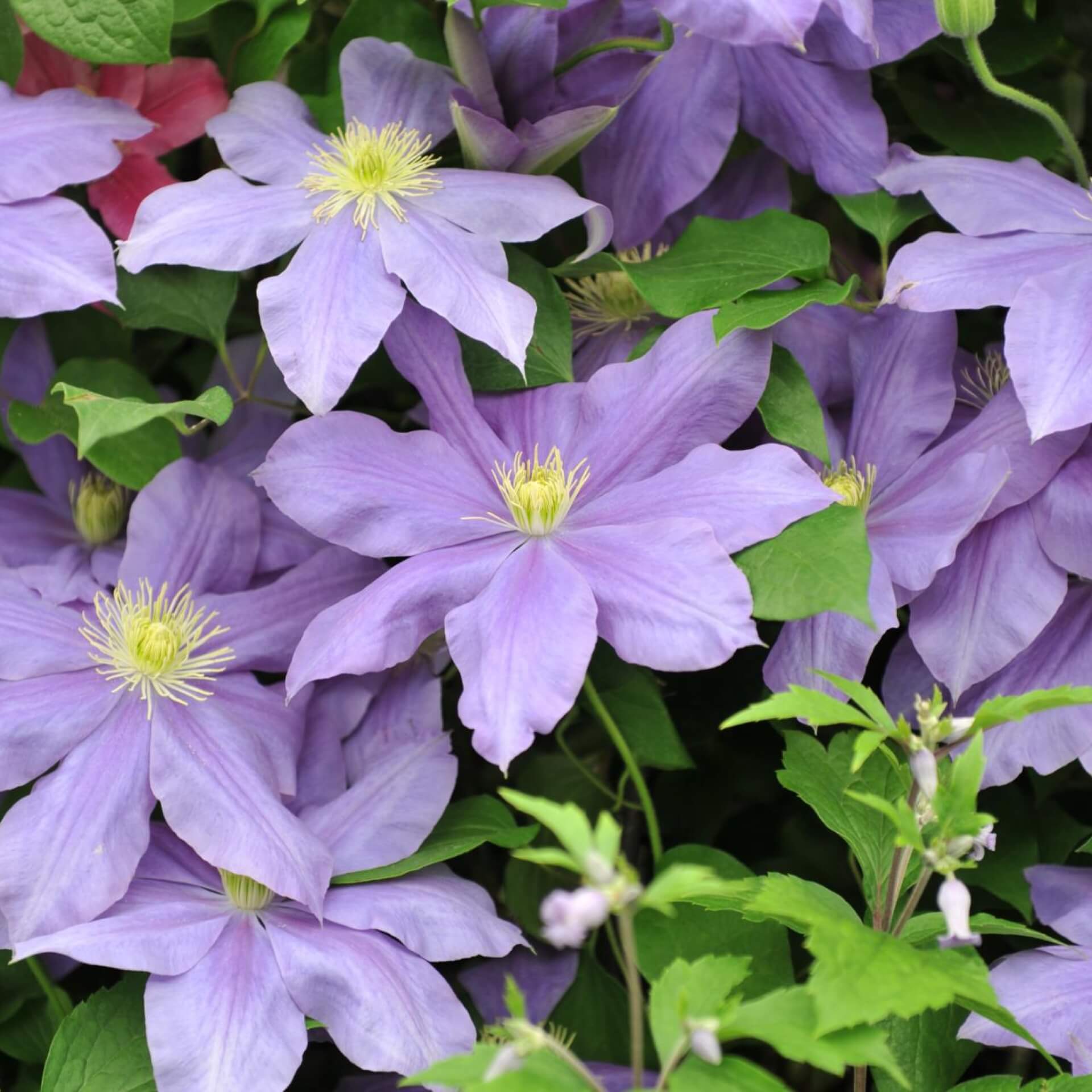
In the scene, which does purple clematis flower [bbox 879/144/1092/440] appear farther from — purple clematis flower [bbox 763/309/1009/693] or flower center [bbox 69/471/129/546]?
flower center [bbox 69/471/129/546]

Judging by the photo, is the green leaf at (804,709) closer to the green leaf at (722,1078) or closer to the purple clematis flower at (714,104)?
the green leaf at (722,1078)

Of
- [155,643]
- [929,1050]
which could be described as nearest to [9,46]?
[155,643]

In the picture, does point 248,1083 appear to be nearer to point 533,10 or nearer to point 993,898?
point 993,898

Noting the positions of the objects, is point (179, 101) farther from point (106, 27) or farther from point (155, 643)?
point (155, 643)

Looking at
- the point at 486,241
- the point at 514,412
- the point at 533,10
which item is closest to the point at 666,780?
the point at 514,412

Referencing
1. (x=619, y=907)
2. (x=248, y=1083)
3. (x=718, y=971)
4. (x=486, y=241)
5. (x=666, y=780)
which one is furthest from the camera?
(x=666, y=780)

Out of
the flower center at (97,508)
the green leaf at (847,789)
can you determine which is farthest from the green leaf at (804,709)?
the flower center at (97,508)
